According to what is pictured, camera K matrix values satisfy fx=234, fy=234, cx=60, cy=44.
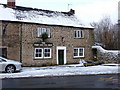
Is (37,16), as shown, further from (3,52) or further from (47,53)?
(3,52)

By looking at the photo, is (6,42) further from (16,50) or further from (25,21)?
(25,21)

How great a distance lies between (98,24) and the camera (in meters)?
58.6

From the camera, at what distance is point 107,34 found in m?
43.8

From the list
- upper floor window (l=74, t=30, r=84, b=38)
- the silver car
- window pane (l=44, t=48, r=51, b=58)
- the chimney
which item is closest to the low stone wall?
upper floor window (l=74, t=30, r=84, b=38)

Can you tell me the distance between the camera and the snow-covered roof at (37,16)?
25128mm

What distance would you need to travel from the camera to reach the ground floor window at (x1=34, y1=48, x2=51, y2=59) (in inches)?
1007

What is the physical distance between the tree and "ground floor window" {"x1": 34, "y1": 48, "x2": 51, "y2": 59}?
16.6 metres

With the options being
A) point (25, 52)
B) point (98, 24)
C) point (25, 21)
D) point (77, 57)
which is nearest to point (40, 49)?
point (25, 52)

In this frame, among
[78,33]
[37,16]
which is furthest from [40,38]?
[78,33]

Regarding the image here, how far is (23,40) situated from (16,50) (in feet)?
4.22

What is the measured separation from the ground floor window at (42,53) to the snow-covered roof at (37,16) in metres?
3.02

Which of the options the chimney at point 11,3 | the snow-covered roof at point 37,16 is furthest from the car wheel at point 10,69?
the chimney at point 11,3

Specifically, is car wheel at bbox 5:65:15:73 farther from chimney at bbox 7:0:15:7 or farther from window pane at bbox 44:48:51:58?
chimney at bbox 7:0:15:7

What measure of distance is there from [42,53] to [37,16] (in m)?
4.65
